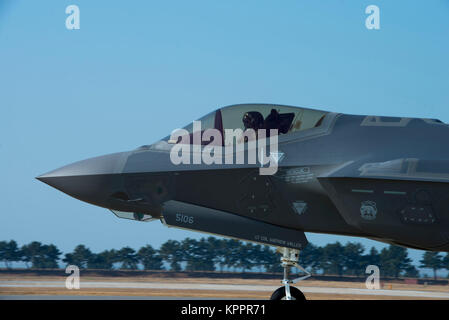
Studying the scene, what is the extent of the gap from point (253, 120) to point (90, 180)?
288 centimetres

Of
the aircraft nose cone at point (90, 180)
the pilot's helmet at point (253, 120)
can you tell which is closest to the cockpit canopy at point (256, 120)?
Answer: the pilot's helmet at point (253, 120)

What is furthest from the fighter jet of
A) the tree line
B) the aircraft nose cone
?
the tree line

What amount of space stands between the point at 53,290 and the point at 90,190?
34.9ft

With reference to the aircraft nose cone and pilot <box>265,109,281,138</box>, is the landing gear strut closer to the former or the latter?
pilot <box>265,109,281,138</box>

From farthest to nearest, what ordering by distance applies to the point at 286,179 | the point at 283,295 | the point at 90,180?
the point at 283,295 < the point at 90,180 < the point at 286,179

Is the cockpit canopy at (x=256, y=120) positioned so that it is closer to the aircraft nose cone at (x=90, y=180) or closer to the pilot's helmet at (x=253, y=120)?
the pilot's helmet at (x=253, y=120)

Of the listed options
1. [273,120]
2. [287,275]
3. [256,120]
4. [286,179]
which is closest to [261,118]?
[256,120]

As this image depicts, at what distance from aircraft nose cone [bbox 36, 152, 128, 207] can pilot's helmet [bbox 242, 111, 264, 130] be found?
2.15m

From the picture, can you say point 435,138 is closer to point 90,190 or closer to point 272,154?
point 272,154

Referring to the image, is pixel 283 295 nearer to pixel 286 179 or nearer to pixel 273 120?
pixel 286 179

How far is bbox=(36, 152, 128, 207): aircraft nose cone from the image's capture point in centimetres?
1011

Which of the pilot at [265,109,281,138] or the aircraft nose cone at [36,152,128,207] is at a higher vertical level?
the pilot at [265,109,281,138]

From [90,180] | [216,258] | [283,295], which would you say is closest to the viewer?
[90,180]

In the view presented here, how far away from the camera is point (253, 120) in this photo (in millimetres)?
10492
